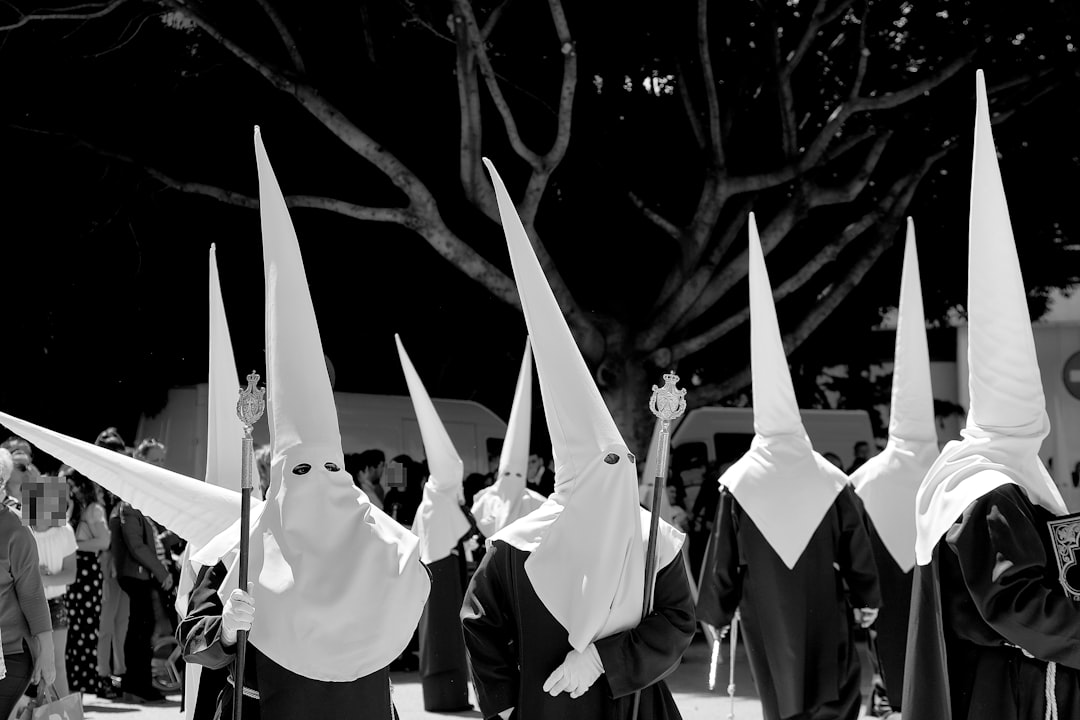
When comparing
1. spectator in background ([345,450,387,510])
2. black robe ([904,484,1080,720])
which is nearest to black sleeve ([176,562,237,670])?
black robe ([904,484,1080,720])

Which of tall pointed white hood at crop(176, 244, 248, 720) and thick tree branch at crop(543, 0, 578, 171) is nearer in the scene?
tall pointed white hood at crop(176, 244, 248, 720)

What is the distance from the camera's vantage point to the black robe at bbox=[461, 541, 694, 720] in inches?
178

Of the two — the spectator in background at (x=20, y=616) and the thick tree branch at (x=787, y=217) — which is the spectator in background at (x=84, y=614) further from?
the thick tree branch at (x=787, y=217)

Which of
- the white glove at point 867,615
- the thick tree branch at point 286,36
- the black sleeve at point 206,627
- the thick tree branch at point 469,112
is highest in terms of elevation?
the thick tree branch at point 286,36

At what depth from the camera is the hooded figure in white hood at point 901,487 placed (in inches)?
332

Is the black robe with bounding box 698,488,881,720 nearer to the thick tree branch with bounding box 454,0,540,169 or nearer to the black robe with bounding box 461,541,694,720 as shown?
the black robe with bounding box 461,541,694,720

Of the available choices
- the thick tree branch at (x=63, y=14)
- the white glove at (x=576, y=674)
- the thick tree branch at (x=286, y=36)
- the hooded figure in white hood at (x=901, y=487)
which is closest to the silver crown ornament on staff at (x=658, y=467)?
the white glove at (x=576, y=674)

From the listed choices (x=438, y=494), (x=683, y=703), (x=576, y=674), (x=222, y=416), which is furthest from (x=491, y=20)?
(x=576, y=674)

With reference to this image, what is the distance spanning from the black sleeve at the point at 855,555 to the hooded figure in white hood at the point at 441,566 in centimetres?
354

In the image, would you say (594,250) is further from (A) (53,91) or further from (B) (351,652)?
(B) (351,652)

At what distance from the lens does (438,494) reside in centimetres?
1033

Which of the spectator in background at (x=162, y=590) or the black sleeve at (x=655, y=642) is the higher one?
the black sleeve at (x=655, y=642)

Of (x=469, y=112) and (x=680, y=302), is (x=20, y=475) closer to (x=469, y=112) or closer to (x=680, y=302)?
(x=469, y=112)

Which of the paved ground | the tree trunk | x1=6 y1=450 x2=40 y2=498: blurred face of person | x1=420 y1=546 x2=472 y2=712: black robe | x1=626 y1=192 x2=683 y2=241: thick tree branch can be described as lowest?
the paved ground
